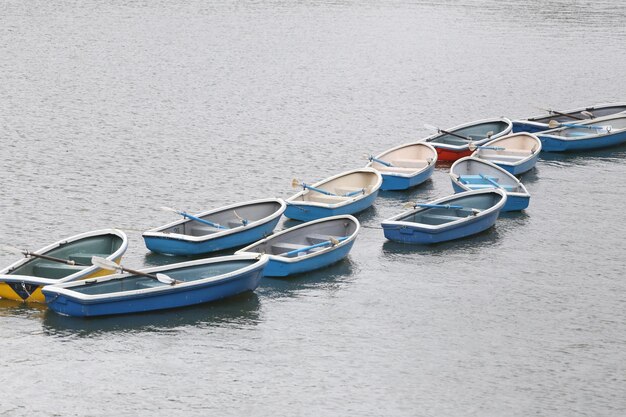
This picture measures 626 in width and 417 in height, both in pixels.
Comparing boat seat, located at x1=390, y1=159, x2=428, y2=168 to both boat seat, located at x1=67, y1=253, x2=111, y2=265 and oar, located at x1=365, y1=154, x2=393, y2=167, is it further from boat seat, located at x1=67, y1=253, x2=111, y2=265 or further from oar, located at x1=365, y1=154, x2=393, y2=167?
boat seat, located at x1=67, y1=253, x2=111, y2=265

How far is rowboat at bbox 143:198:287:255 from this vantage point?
32.9 meters

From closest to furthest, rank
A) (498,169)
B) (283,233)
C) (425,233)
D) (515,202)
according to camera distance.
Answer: (283,233)
(425,233)
(515,202)
(498,169)

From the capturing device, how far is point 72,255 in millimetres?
31219

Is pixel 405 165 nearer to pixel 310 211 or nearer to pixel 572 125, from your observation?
pixel 310 211

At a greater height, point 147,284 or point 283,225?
point 147,284

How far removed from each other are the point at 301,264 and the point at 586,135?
894 inches

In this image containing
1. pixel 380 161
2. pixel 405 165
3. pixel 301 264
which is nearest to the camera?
pixel 301 264

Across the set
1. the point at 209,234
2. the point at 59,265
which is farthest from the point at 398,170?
the point at 59,265

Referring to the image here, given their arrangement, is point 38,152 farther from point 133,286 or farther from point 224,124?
point 133,286

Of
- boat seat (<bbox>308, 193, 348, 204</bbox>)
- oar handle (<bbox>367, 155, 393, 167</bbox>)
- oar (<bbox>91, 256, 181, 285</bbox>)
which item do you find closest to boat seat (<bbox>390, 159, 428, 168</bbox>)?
oar handle (<bbox>367, 155, 393, 167</bbox>)

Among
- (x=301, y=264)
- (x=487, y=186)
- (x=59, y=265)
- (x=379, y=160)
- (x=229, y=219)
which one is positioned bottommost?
(x=301, y=264)

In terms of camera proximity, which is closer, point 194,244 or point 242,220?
point 194,244

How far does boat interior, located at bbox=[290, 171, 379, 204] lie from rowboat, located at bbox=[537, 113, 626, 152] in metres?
12.6

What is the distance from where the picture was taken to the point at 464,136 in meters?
48.9
